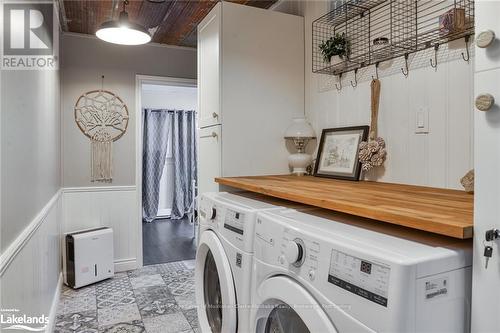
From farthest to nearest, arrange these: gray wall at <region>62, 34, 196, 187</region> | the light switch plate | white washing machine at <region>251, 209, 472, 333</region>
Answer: gray wall at <region>62, 34, 196, 187</region>, the light switch plate, white washing machine at <region>251, 209, 472, 333</region>

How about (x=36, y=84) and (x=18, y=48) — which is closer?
(x=18, y=48)

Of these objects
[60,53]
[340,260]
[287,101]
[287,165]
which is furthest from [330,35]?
[60,53]

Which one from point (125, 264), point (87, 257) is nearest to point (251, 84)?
point (87, 257)

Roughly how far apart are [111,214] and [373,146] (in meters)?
2.74

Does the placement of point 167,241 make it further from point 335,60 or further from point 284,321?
point 284,321

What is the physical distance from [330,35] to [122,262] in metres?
2.89

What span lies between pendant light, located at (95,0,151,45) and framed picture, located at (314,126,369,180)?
137 centimetres

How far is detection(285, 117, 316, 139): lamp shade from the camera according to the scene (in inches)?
84.7

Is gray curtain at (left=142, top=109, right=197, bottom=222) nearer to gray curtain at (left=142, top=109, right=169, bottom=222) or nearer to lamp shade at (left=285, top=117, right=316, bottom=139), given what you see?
gray curtain at (left=142, top=109, right=169, bottom=222)

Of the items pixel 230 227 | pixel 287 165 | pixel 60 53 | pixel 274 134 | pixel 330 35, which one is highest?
pixel 60 53

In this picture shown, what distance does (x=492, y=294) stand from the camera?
2.47 feet

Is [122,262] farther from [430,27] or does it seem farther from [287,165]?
[430,27]

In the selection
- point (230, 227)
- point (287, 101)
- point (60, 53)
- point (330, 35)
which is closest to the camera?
point (230, 227)

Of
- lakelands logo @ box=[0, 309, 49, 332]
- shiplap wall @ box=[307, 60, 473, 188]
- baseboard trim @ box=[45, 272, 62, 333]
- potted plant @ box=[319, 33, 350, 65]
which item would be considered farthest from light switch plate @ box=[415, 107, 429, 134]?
baseboard trim @ box=[45, 272, 62, 333]
